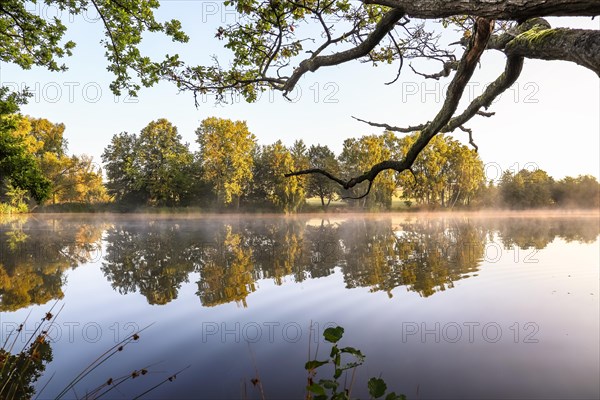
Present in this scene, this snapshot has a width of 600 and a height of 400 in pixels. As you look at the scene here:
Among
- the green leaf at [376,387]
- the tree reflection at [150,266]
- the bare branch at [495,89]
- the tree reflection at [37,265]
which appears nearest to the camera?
the green leaf at [376,387]

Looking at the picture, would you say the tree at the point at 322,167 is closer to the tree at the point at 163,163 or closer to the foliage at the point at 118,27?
the tree at the point at 163,163

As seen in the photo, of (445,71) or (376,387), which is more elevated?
(445,71)

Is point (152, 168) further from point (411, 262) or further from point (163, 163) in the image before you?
point (411, 262)

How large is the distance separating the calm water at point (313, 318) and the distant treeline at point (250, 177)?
34291 mm

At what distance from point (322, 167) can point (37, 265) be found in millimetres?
50614

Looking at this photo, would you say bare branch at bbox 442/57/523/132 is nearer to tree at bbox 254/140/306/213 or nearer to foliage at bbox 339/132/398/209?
tree at bbox 254/140/306/213

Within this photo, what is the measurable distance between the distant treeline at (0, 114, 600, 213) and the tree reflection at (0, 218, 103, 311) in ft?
93.1

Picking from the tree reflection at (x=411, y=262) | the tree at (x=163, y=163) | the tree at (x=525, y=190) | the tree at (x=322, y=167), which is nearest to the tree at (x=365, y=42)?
the tree reflection at (x=411, y=262)

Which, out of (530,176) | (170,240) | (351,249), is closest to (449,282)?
(351,249)

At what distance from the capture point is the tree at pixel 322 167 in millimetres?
59531

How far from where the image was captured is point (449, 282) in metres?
10.2

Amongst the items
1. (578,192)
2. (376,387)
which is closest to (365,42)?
(376,387)

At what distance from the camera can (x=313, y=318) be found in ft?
24.6

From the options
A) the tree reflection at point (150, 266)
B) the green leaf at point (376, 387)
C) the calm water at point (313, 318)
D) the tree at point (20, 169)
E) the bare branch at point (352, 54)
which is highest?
the bare branch at point (352, 54)
